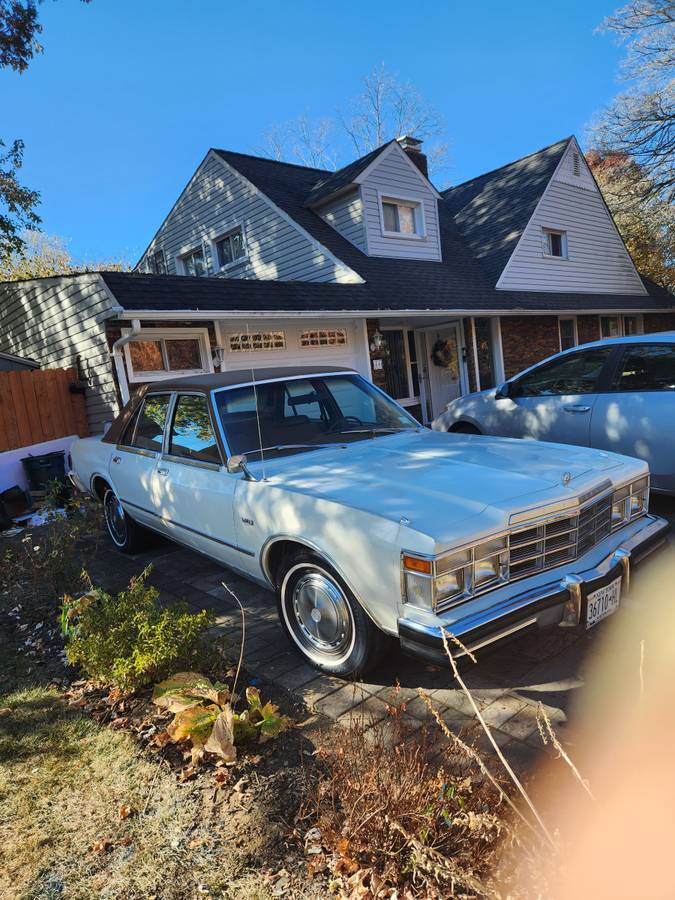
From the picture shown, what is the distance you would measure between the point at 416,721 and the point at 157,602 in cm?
239

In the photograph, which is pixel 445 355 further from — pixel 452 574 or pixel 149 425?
pixel 452 574

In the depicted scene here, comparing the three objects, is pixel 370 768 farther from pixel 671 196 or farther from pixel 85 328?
pixel 671 196

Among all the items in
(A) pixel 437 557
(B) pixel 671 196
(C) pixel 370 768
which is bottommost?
(C) pixel 370 768

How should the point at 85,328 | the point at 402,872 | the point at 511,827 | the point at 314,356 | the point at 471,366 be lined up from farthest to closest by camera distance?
1. the point at 471,366
2. the point at 314,356
3. the point at 85,328
4. the point at 511,827
5. the point at 402,872

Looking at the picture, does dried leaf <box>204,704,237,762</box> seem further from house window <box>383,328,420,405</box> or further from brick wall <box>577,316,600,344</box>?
brick wall <box>577,316,600,344</box>

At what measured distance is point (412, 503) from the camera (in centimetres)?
275

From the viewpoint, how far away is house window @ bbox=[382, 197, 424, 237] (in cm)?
1418

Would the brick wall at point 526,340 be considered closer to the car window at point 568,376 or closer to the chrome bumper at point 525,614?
the car window at point 568,376

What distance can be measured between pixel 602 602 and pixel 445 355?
11.9 meters

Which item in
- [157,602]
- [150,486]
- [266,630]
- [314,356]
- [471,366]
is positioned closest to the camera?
[266,630]

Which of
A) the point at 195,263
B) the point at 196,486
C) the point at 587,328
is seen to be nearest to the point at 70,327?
the point at 196,486

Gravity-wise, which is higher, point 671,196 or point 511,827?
point 671,196

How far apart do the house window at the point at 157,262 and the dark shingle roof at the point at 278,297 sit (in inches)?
329

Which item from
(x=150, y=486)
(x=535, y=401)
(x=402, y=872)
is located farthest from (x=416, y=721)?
(x=535, y=401)
